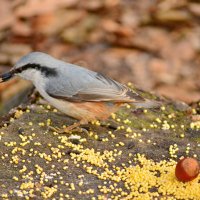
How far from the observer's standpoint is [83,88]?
15.9 feet

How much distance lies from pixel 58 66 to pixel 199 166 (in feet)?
4.33

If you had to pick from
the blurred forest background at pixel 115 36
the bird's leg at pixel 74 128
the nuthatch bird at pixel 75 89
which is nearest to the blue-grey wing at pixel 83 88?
the nuthatch bird at pixel 75 89

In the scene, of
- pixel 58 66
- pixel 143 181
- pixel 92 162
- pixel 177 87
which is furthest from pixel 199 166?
pixel 177 87

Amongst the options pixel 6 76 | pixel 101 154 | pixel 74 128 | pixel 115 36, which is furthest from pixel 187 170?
pixel 115 36

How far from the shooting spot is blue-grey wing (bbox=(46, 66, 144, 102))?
190 inches

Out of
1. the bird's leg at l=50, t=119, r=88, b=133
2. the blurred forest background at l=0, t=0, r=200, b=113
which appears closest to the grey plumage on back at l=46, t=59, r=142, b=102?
the bird's leg at l=50, t=119, r=88, b=133

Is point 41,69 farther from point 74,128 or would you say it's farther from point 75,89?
point 74,128

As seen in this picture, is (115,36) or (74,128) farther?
(115,36)

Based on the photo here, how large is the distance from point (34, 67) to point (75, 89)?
35 cm

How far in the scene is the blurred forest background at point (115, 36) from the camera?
329 inches

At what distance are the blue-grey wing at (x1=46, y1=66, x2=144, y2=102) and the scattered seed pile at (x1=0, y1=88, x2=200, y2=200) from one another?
0.27m

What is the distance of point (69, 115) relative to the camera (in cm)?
494

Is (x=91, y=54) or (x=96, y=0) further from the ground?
(x=96, y=0)

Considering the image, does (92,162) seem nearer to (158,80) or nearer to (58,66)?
Result: (58,66)
